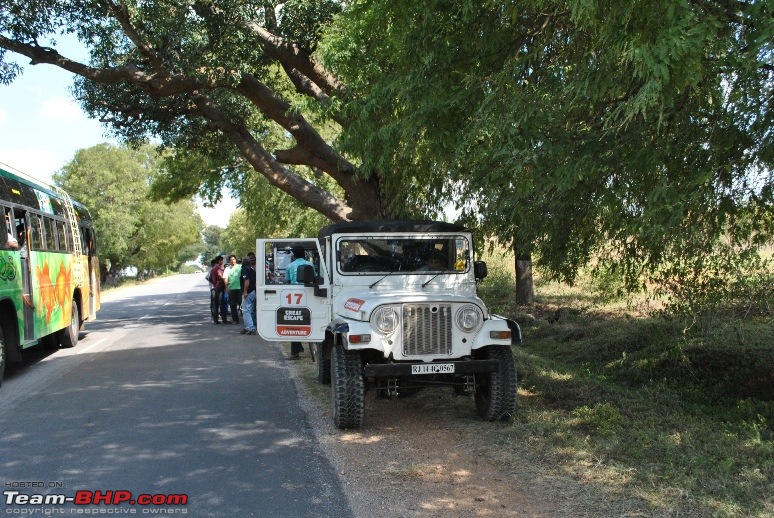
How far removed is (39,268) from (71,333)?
2979mm

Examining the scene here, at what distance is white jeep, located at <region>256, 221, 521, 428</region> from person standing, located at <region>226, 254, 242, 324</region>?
9.49 m

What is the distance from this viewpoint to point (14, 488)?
17.9 feet

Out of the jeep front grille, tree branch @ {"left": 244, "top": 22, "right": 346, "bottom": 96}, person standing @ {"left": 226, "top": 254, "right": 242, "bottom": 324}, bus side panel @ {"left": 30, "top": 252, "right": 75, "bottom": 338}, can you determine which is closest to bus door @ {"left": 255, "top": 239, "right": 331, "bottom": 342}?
the jeep front grille

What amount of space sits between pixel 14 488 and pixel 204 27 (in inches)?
453

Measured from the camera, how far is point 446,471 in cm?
601

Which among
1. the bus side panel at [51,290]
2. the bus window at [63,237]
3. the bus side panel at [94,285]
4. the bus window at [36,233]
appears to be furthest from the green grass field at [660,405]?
the bus side panel at [94,285]

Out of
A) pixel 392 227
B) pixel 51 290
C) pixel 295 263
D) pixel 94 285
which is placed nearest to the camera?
pixel 392 227

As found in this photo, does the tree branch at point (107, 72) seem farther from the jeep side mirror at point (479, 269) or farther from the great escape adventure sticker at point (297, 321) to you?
the jeep side mirror at point (479, 269)

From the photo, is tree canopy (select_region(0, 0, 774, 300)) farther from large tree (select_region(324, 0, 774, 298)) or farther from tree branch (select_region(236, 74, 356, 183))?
tree branch (select_region(236, 74, 356, 183))

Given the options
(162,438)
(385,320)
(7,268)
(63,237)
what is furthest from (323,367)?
(63,237)

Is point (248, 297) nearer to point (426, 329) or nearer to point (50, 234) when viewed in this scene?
point (50, 234)

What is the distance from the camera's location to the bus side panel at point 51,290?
1173 cm

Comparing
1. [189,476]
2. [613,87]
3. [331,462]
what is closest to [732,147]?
[613,87]

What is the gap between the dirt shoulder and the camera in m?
5.11
